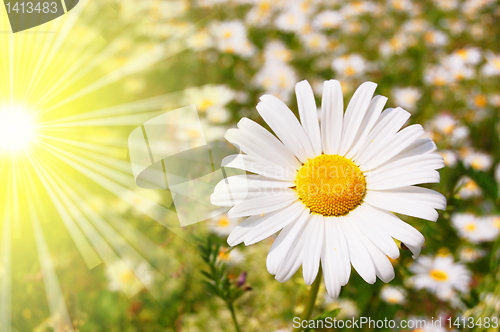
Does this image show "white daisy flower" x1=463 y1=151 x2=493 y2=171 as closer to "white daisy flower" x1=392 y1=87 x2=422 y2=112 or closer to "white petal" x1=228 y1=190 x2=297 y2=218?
"white daisy flower" x1=392 y1=87 x2=422 y2=112

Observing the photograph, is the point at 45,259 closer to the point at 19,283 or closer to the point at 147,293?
the point at 19,283

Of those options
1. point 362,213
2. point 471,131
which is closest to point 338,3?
point 471,131

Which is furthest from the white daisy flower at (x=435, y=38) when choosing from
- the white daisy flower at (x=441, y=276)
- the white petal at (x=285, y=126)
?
the white petal at (x=285, y=126)

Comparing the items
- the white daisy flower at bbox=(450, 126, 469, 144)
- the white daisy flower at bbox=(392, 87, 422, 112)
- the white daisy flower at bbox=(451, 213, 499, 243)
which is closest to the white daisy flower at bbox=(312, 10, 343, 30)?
the white daisy flower at bbox=(392, 87, 422, 112)

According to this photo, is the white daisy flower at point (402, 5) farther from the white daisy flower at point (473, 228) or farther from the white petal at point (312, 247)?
the white petal at point (312, 247)

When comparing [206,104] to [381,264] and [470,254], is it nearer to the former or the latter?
[470,254]

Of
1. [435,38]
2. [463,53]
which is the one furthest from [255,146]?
[435,38]
